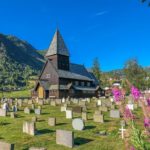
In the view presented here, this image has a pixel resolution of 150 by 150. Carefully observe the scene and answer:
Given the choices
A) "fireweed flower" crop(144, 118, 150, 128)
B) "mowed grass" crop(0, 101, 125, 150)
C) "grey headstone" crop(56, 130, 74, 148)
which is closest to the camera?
"fireweed flower" crop(144, 118, 150, 128)

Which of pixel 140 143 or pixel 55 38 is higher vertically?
pixel 55 38

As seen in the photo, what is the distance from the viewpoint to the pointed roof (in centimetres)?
7138

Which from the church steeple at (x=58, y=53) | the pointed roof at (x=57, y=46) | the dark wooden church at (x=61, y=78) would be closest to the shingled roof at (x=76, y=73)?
the dark wooden church at (x=61, y=78)

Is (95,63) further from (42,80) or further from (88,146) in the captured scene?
(88,146)

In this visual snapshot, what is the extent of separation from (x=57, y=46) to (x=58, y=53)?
2.27m

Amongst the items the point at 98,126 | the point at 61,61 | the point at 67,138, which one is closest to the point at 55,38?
the point at 61,61

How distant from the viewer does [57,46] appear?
2825 inches

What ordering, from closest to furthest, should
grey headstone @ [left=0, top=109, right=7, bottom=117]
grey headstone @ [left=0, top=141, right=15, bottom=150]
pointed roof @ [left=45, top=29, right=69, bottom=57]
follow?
grey headstone @ [left=0, top=141, right=15, bottom=150]
grey headstone @ [left=0, top=109, right=7, bottom=117]
pointed roof @ [left=45, top=29, right=69, bottom=57]

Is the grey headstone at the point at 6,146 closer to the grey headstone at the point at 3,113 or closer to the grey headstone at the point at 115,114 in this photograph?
the grey headstone at the point at 115,114

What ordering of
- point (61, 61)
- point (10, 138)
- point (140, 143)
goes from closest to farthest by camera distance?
point (140, 143)
point (10, 138)
point (61, 61)

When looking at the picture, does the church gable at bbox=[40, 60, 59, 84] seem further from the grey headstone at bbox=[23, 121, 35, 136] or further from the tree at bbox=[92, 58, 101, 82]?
the grey headstone at bbox=[23, 121, 35, 136]

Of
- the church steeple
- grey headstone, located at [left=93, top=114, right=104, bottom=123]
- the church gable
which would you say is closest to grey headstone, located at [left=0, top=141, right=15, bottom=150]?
grey headstone, located at [left=93, top=114, right=104, bottom=123]

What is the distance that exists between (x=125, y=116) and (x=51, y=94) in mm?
60611

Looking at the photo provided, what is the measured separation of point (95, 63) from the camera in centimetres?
10600
